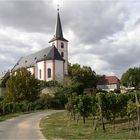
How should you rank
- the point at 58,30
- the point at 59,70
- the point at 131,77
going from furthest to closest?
the point at 58,30, the point at 131,77, the point at 59,70

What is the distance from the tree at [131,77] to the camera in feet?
334

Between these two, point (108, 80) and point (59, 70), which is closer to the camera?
point (59, 70)

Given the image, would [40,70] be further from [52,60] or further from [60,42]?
[60,42]

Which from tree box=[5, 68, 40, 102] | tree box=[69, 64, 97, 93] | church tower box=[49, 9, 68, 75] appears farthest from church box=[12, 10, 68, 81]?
tree box=[5, 68, 40, 102]

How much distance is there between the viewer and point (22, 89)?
244 ft

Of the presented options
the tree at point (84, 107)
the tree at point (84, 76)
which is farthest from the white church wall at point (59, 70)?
the tree at point (84, 107)

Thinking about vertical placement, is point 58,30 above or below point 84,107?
above

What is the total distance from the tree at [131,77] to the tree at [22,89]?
33.8 metres

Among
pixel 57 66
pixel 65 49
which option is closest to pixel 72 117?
pixel 57 66

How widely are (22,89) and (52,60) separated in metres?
27.6

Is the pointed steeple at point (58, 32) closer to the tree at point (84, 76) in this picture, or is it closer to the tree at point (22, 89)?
the tree at point (84, 76)

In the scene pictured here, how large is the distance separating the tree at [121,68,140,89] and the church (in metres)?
16.1

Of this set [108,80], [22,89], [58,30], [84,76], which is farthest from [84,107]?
[108,80]

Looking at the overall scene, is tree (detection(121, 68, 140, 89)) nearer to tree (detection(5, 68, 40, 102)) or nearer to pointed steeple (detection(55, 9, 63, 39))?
pointed steeple (detection(55, 9, 63, 39))
